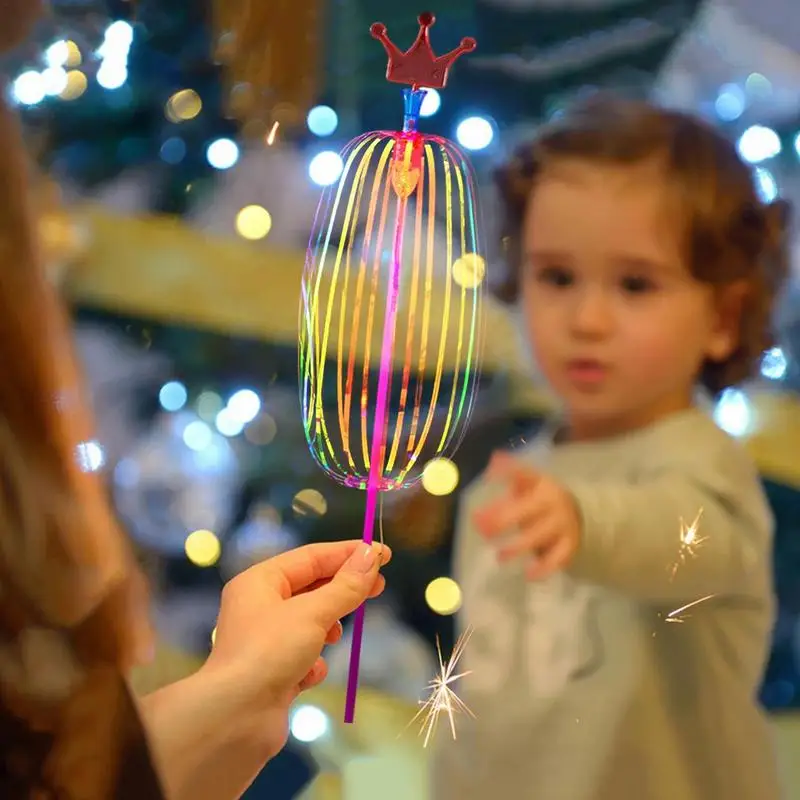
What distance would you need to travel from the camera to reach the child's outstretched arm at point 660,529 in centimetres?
71

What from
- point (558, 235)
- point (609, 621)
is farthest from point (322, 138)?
point (609, 621)

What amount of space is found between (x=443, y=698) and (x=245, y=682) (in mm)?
250

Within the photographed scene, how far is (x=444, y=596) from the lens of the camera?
0.76 m

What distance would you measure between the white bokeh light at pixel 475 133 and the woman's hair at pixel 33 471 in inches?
16.6

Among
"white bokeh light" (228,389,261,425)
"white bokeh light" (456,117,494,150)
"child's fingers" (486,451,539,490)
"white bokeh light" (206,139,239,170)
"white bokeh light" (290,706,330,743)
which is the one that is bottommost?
"white bokeh light" (290,706,330,743)

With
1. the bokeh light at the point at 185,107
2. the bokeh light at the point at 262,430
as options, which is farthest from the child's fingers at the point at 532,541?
the bokeh light at the point at 185,107

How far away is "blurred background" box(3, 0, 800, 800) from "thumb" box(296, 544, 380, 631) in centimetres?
13

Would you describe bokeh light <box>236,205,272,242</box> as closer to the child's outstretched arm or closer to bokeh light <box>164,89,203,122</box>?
bokeh light <box>164,89,203,122</box>

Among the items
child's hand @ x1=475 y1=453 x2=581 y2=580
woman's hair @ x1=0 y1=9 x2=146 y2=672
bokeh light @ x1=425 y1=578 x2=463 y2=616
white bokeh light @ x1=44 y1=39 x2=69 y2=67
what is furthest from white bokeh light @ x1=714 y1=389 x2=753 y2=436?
white bokeh light @ x1=44 y1=39 x2=69 y2=67

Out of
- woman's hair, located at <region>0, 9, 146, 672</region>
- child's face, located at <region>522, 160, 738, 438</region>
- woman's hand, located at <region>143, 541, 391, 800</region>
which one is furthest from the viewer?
child's face, located at <region>522, 160, 738, 438</region>

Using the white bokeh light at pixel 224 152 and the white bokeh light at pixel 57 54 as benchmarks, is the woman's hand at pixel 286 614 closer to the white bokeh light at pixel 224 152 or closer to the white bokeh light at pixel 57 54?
the white bokeh light at pixel 224 152

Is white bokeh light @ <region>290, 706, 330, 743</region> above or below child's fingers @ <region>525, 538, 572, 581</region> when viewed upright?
below

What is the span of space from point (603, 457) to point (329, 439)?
234 millimetres

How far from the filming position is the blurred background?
75 cm
